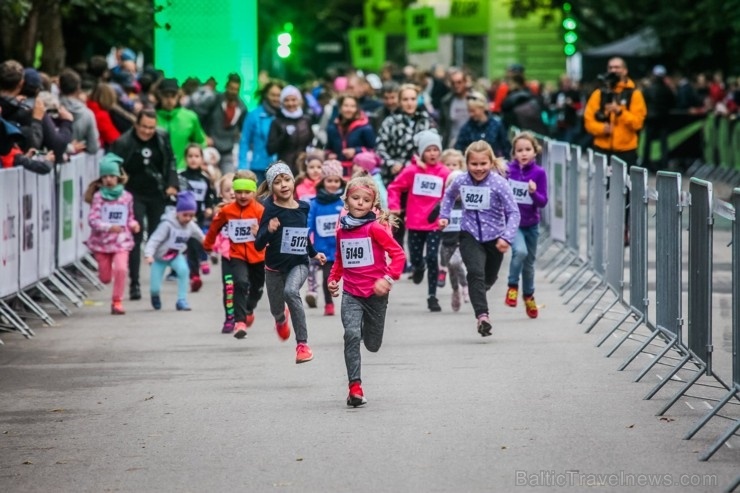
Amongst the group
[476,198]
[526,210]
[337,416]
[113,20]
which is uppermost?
[113,20]

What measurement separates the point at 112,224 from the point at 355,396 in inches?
248

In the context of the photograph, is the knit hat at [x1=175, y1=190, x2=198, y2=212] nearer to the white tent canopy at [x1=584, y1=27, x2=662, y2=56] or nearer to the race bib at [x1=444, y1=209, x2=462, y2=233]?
the race bib at [x1=444, y1=209, x2=462, y2=233]

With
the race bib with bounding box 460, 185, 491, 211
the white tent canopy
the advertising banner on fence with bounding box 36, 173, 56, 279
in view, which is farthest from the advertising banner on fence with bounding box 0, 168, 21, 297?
the white tent canopy

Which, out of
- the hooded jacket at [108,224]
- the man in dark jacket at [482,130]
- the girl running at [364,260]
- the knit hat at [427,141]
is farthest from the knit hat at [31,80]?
the girl running at [364,260]

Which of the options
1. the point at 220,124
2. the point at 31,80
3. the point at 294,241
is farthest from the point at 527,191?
the point at 220,124

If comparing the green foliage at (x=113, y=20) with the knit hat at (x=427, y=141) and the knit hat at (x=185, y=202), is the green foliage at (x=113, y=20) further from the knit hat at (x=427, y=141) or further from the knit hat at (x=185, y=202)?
the knit hat at (x=427, y=141)

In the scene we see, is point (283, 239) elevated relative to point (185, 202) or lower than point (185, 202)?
lower

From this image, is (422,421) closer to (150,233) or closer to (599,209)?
(599,209)

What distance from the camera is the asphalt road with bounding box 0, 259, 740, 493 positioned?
27.4 feet

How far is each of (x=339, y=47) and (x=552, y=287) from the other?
47160 millimetres

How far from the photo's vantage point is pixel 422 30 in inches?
1556

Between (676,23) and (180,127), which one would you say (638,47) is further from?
(180,127)

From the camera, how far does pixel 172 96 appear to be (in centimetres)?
1927

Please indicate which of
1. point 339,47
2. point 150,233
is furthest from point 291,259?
point 339,47
